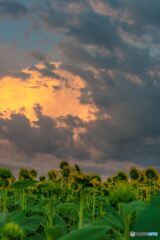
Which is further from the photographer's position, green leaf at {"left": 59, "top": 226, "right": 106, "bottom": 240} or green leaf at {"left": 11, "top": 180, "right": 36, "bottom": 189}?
green leaf at {"left": 11, "top": 180, "right": 36, "bottom": 189}

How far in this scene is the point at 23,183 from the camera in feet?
7.88

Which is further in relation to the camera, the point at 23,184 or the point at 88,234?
the point at 23,184

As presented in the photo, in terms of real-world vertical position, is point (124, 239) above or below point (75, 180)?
below

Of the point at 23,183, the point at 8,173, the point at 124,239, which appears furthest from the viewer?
the point at 8,173

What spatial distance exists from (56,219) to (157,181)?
297 inches

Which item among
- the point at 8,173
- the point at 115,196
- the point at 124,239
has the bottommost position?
the point at 124,239

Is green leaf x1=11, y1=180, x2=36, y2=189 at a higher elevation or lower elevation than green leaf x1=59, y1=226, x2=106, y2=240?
higher

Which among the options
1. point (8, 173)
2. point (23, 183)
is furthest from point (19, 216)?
point (8, 173)

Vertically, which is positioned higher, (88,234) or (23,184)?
(23,184)

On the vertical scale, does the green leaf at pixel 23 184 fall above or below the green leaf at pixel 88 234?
above

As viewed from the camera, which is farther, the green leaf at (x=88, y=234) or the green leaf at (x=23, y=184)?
the green leaf at (x=23, y=184)

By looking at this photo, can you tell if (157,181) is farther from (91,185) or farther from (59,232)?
(59,232)

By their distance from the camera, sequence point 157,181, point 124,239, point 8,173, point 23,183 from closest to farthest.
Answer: point 124,239, point 23,183, point 8,173, point 157,181

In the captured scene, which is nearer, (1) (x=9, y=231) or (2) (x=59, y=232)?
(1) (x=9, y=231)
